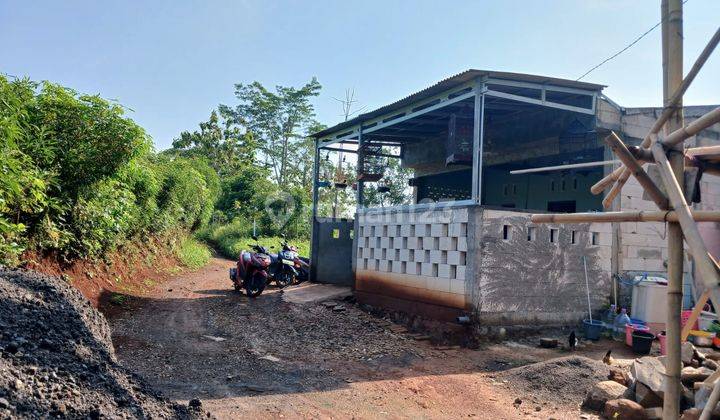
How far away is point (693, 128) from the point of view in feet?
8.15

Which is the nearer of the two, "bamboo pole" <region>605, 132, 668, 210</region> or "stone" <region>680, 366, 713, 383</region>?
"bamboo pole" <region>605, 132, 668, 210</region>

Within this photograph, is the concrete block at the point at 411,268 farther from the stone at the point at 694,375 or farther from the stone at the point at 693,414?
the stone at the point at 693,414

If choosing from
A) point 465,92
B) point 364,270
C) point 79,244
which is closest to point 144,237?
point 79,244

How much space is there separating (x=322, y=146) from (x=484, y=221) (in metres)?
5.83

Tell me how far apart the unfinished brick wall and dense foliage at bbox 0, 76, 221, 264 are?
4241 millimetres

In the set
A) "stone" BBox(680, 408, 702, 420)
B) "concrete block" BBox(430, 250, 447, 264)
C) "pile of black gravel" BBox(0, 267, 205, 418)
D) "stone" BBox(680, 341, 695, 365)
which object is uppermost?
"concrete block" BBox(430, 250, 447, 264)

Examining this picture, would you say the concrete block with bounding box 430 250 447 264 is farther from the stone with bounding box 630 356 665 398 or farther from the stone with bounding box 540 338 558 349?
the stone with bounding box 630 356 665 398

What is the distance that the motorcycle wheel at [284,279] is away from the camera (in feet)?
38.0

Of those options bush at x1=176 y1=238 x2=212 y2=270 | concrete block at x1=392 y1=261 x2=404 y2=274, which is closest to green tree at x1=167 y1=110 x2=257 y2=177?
bush at x1=176 y1=238 x2=212 y2=270

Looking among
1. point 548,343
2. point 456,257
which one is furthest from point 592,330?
point 456,257

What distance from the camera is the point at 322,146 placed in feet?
39.5

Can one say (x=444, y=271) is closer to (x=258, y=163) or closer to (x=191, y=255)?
(x=191, y=255)

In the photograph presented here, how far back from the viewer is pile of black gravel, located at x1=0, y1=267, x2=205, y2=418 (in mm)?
2674

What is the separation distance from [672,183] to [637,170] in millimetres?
170
